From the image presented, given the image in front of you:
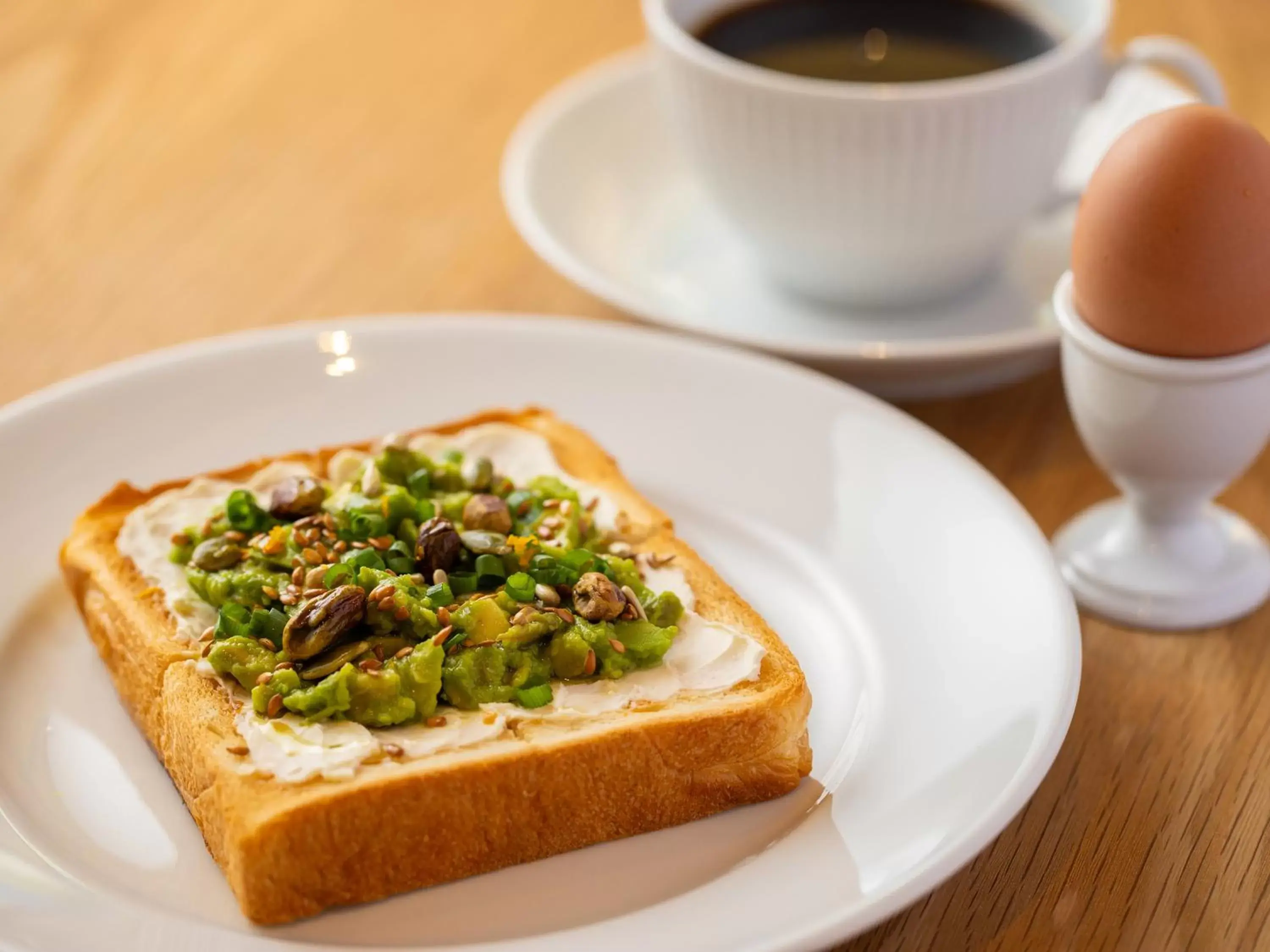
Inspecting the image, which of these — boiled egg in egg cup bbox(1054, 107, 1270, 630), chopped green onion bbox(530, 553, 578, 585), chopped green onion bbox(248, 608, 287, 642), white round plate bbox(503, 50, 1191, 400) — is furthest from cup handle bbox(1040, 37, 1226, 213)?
chopped green onion bbox(248, 608, 287, 642)

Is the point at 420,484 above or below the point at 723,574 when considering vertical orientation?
above

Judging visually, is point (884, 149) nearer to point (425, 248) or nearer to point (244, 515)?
point (425, 248)

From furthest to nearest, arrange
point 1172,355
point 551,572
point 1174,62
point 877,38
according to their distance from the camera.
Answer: point 877,38 < point 1174,62 < point 1172,355 < point 551,572

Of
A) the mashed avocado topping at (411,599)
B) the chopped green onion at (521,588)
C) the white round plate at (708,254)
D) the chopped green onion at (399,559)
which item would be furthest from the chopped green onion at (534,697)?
the white round plate at (708,254)

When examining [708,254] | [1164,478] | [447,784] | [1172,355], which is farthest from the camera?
[708,254]

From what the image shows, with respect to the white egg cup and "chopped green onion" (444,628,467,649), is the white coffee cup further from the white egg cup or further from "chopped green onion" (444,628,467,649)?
"chopped green onion" (444,628,467,649)

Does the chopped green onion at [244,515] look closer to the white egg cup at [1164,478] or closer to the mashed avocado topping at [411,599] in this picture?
the mashed avocado topping at [411,599]

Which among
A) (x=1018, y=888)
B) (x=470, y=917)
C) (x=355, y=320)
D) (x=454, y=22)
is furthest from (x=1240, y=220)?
(x=454, y=22)

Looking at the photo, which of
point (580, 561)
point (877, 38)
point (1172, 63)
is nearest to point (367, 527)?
point (580, 561)
